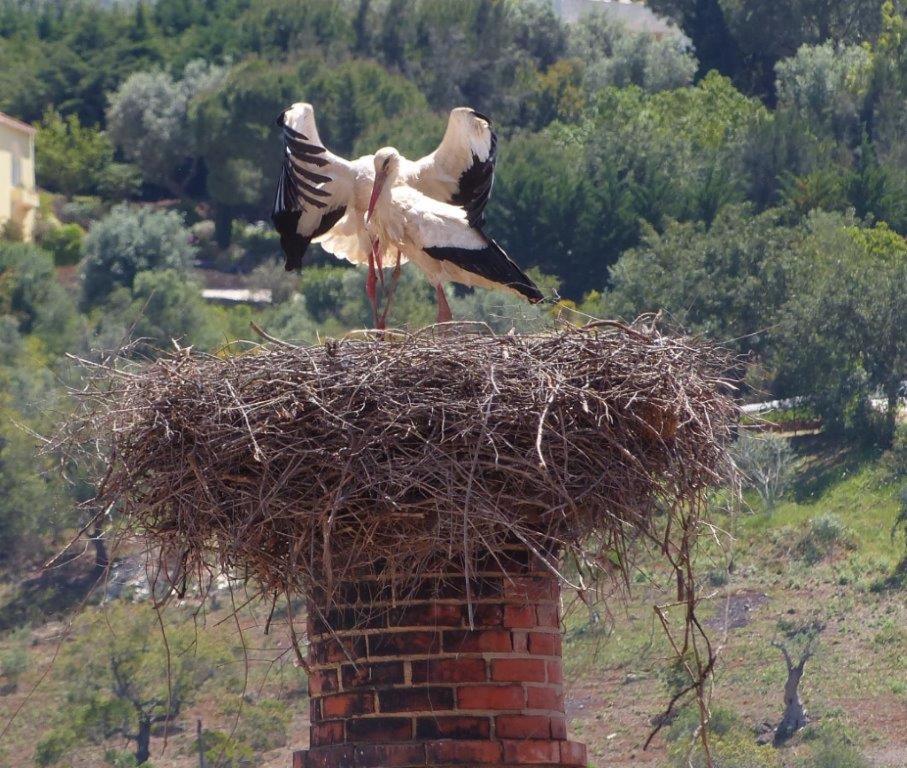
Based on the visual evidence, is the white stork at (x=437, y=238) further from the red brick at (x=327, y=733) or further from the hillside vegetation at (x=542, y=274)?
the red brick at (x=327, y=733)

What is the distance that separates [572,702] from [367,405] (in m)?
18.3

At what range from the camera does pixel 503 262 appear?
36.9 feet

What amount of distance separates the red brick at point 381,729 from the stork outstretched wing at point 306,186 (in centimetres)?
445

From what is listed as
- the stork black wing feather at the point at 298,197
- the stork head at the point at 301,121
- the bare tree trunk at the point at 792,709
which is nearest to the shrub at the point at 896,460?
the bare tree trunk at the point at 792,709

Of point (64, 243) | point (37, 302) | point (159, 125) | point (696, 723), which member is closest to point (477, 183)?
point (696, 723)

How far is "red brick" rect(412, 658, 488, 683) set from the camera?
7.86 m

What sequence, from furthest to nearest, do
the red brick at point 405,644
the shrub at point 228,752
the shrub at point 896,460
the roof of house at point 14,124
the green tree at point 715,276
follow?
1. the roof of house at point 14,124
2. the green tree at point 715,276
3. the shrub at point 896,460
4. the shrub at point 228,752
5. the red brick at point 405,644

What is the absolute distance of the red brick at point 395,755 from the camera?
7688 millimetres

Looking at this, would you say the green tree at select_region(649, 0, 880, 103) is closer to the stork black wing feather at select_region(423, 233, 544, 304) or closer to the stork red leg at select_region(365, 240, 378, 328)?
the stork red leg at select_region(365, 240, 378, 328)

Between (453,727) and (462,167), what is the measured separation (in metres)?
4.82

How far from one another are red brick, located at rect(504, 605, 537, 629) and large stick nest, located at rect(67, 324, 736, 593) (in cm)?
25

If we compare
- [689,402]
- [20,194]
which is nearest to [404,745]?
[689,402]

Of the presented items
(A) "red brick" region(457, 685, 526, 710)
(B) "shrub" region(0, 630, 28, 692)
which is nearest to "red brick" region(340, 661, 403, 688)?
(A) "red brick" region(457, 685, 526, 710)

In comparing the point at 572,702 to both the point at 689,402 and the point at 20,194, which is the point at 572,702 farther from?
the point at 20,194
